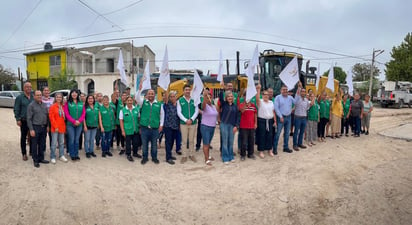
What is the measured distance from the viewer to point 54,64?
2995 centimetres

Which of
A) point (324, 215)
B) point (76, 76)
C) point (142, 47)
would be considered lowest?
point (324, 215)

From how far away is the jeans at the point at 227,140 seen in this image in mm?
6086

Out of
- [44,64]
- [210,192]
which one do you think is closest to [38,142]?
[210,192]

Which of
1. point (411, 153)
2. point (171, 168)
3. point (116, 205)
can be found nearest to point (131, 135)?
point (171, 168)

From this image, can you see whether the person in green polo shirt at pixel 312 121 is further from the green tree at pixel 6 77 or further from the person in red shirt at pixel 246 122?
the green tree at pixel 6 77

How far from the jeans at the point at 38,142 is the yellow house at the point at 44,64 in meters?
25.7

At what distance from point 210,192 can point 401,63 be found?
33.8 metres

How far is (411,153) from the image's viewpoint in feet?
23.6

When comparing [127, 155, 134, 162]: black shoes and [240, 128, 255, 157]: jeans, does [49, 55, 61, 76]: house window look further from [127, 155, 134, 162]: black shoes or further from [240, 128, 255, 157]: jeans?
[240, 128, 255, 157]: jeans

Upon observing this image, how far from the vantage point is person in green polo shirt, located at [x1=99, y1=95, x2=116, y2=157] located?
6.57 meters

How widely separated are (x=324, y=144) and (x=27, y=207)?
7.50 m

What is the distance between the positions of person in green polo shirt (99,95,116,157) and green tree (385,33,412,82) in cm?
3348

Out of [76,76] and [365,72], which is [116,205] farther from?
[365,72]

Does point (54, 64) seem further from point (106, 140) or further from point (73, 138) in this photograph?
point (73, 138)
